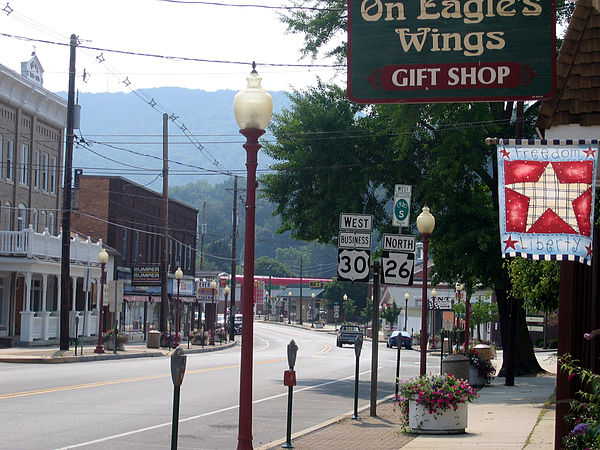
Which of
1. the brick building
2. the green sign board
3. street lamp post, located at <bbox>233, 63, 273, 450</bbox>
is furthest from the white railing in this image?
the green sign board

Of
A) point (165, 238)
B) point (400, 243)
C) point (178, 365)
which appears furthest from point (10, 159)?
point (178, 365)

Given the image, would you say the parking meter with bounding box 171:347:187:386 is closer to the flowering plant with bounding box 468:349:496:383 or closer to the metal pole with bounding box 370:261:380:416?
the metal pole with bounding box 370:261:380:416

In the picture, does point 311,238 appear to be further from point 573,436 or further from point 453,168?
point 573,436

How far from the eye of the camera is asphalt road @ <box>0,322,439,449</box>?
501 inches

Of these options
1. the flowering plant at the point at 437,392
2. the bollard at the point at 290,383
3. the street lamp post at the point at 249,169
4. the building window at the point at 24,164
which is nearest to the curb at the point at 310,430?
the bollard at the point at 290,383

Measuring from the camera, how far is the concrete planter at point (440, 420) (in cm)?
1372

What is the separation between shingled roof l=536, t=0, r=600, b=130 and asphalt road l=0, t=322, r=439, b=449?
6.38 m

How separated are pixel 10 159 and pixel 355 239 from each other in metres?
31.1

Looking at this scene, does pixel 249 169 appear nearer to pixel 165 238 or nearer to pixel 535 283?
pixel 535 283

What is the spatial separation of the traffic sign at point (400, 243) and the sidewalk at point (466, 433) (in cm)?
309

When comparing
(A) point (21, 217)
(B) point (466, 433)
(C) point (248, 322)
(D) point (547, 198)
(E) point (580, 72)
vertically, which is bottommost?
(B) point (466, 433)

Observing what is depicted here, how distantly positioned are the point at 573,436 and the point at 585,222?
76.6 inches

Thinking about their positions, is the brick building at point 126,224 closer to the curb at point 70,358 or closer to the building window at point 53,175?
the building window at point 53,175

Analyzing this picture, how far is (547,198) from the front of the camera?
8039mm
